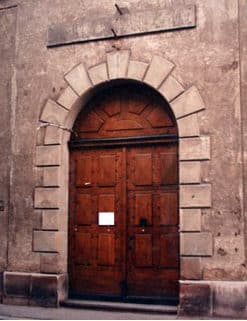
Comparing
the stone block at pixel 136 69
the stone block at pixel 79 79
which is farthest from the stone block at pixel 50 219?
the stone block at pixel 136 69

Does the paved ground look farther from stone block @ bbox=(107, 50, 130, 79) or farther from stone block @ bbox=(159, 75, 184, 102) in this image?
stone block @ bbox=(107, 50, 130, 79)

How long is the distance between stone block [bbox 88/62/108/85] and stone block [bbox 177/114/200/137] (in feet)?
5.58

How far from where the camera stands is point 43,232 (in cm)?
1027

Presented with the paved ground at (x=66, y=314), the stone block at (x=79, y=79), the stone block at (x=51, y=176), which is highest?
the stone block at (x=79, y=79)

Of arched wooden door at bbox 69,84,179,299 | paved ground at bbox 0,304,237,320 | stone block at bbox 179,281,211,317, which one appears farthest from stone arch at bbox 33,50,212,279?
paved ground at bbox 0,304,237,320

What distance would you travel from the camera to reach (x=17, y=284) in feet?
33.7

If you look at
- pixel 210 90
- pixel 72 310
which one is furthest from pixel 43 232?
pixel 210 90

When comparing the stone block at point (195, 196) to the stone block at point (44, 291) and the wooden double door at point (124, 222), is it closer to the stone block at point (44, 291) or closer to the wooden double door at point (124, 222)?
the wooden double door at point (124, 222)

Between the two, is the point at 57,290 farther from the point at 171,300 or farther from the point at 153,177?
the point at 153,177

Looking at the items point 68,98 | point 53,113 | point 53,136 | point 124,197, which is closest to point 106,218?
point 124,197

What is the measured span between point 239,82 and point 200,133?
41.8 inches

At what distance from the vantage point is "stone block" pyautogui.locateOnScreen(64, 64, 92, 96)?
1024cm

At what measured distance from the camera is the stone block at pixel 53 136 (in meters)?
10.4

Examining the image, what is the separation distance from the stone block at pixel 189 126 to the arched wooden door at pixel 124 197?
404mm
